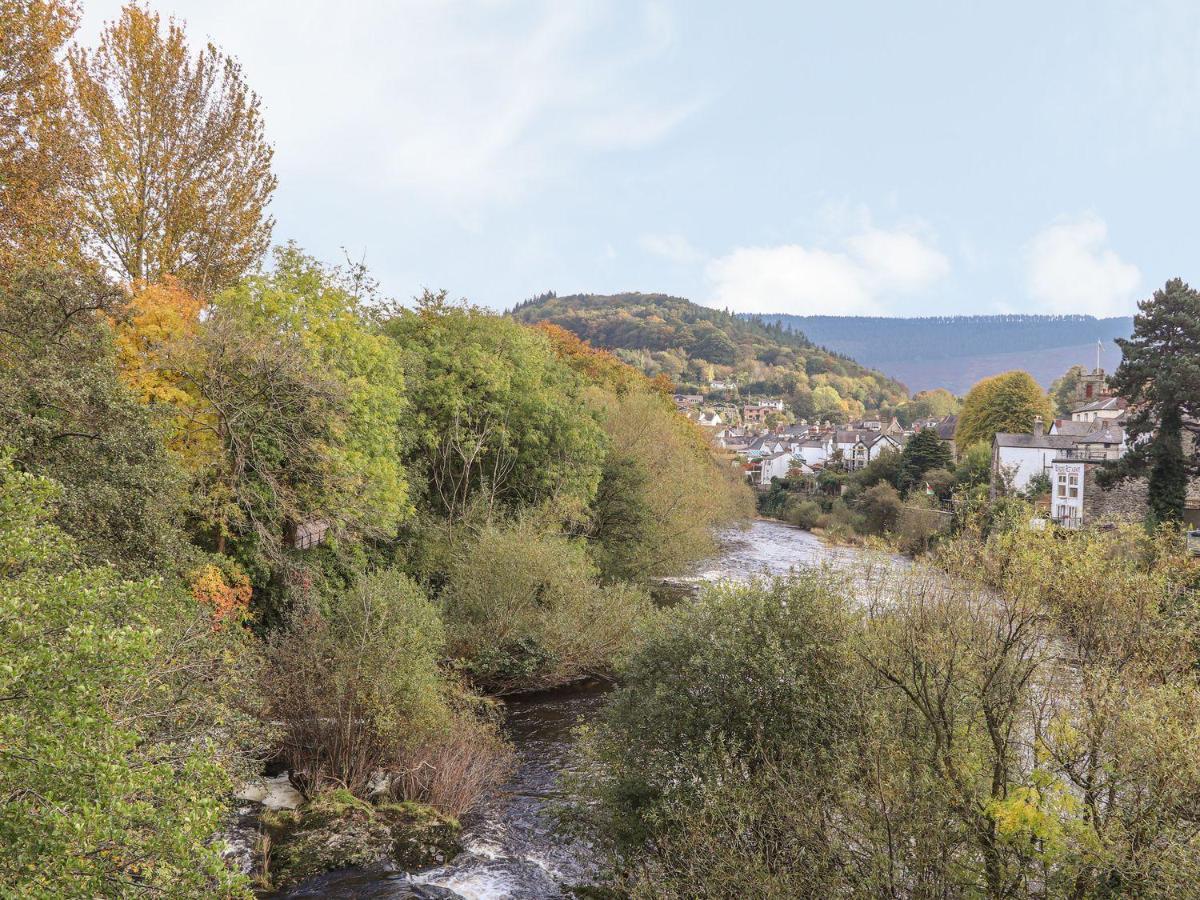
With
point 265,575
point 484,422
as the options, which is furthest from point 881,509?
point 265,575

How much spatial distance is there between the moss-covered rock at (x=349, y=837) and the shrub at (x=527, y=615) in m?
6.79

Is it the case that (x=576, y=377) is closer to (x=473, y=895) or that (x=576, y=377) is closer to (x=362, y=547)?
(x=362, y=547)

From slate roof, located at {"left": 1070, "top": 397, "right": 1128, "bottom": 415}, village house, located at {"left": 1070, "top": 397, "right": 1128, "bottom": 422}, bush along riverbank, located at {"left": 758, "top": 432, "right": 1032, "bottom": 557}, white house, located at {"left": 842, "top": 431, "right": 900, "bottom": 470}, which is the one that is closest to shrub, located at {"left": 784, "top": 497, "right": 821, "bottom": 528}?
bush along riverbank, located at {"left": 758, "top": 432, "right": 1032, "bottom": 557}

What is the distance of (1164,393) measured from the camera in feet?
124

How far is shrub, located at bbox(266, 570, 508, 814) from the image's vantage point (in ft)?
50.5

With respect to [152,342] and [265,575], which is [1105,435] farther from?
[152,342]

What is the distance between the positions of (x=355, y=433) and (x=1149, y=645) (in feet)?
61.7

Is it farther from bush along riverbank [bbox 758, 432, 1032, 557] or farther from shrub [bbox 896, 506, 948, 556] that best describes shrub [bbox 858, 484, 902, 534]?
shrub [bbox 896, 506, 948, 556]

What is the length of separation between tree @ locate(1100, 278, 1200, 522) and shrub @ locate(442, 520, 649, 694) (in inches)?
1128

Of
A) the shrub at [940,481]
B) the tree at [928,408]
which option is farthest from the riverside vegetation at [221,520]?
the tree at [928,408]

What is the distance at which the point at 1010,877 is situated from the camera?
8.48m

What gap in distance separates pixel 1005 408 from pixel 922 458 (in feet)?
51.5

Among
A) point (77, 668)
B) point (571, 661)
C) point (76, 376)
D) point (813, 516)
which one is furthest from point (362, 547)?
point (813, 516)

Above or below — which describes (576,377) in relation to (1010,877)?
above
